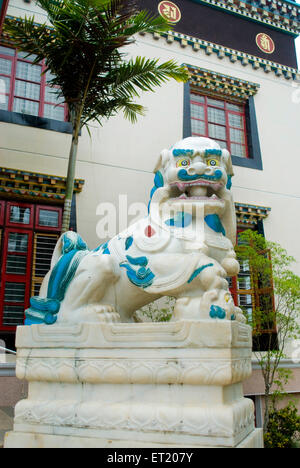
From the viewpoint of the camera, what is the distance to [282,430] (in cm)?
513

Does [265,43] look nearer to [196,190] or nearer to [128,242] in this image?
[196,190]

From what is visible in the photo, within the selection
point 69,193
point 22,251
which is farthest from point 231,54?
point 22,251

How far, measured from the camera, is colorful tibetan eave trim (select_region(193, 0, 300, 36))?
867cm

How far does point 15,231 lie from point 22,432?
3.85m

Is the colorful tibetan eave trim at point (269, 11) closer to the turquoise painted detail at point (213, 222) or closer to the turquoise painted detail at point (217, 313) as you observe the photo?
the turquoise painted detail at point (213, 222)

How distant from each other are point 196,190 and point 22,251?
385 cm

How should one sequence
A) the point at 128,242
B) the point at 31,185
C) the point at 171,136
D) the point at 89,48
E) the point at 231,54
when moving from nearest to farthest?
1. the point at 128,242
2. the point at 89,48
3. the point at 31,185
4. the point at 171,136
5. the point at 231,54

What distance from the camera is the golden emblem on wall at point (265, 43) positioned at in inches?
349

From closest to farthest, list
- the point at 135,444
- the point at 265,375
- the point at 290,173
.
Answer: the point at 135,444 < the point at 265,375 < the point at 290,173

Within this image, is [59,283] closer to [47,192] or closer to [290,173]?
[47,192]

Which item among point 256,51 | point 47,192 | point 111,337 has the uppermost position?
point 256,51
